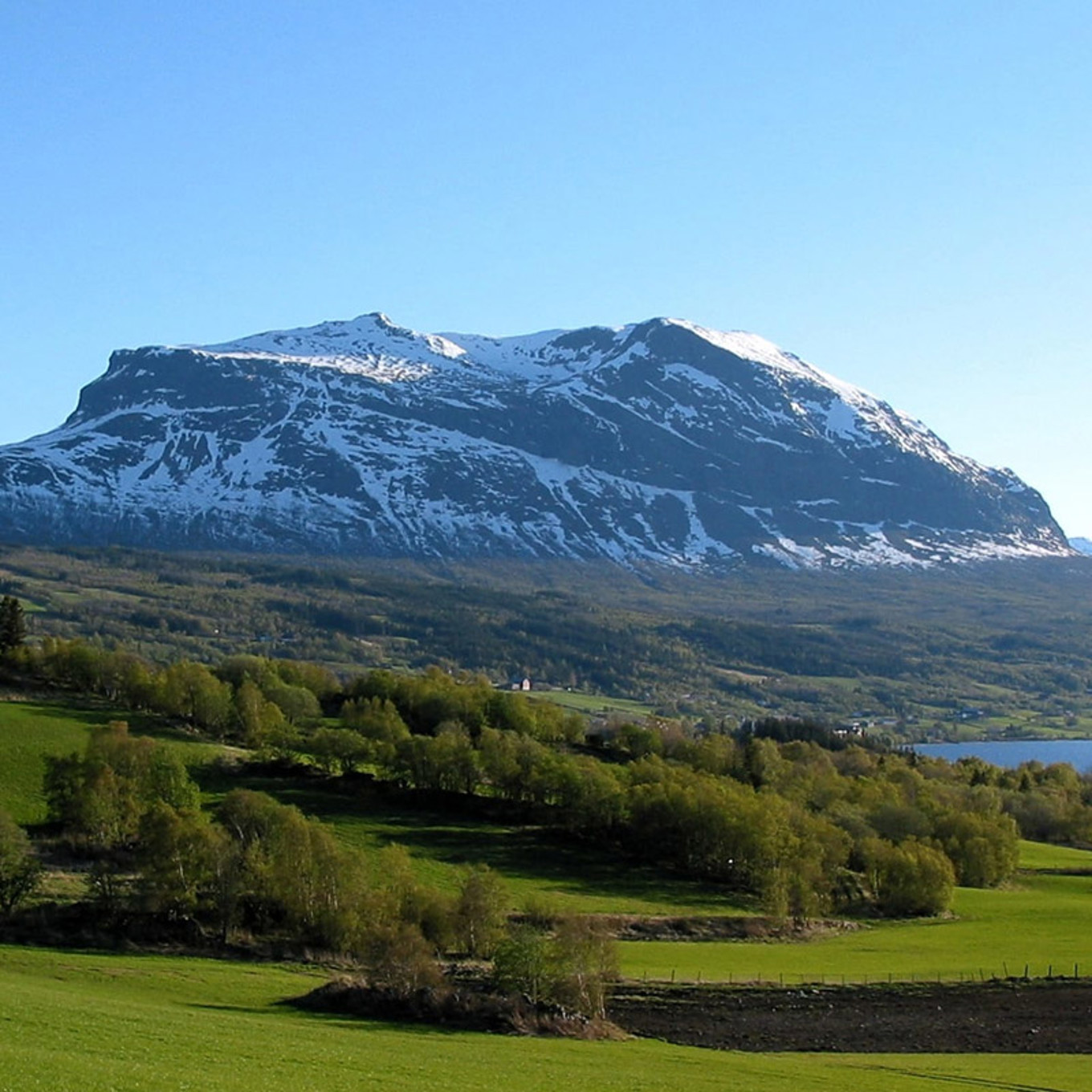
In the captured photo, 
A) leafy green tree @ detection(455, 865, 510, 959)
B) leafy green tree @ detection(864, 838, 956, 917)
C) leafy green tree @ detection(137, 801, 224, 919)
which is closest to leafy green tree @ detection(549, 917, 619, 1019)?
leafy green tree @ detection(455, 865, 510, 959)

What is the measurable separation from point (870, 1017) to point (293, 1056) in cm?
3239

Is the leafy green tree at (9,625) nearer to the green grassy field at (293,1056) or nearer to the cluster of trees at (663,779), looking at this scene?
the cluster of trees at (663,779)

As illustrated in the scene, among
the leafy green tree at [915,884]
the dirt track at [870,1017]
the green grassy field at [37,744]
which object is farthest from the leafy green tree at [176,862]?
the leafy green tree at [915,884]

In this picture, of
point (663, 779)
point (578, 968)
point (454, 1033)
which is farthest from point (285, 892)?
point (663, 779)

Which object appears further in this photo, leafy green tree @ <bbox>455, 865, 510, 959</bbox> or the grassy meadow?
leafy green tree @ <bbox>455, 865, 510, 959</bbox>

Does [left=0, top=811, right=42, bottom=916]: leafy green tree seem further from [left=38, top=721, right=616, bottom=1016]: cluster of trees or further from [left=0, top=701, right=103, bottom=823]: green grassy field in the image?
[left=0, top=701, right=103, bottom=823]: green grassy field

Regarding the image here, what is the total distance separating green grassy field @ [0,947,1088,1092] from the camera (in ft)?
121

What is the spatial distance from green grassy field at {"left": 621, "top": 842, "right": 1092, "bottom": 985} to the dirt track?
353 centimetres

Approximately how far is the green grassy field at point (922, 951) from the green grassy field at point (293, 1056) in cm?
1898

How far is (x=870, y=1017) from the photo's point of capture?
63.3 metres

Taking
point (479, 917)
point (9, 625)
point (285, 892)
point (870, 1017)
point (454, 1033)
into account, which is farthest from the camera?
point (9, 625)

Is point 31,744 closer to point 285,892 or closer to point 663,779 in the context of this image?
point 285,892

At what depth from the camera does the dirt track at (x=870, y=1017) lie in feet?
189

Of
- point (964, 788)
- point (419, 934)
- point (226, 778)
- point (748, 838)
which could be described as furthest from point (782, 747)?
point (419, 934)
